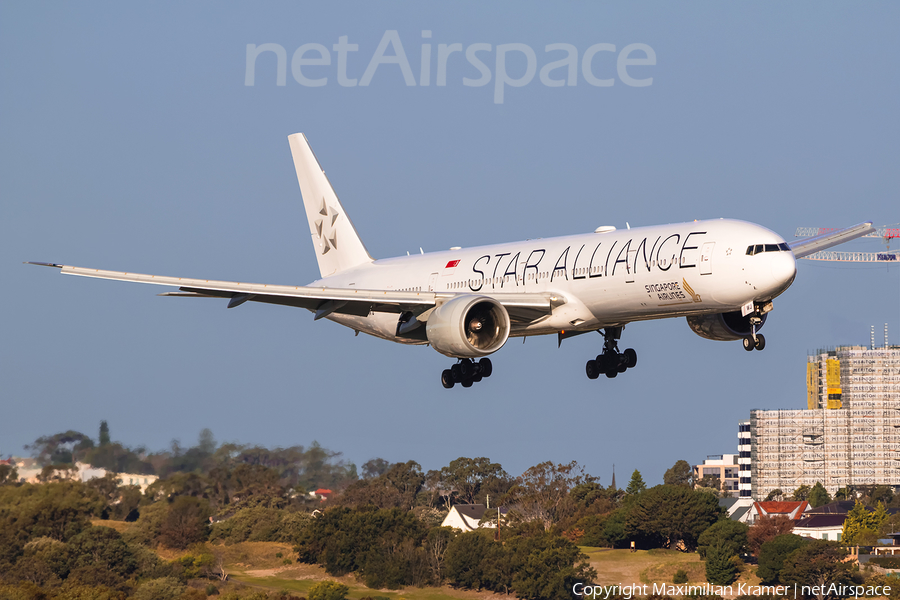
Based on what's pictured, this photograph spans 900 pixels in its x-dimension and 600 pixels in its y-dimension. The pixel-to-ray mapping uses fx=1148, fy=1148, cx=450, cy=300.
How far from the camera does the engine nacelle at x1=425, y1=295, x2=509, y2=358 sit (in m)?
36.4

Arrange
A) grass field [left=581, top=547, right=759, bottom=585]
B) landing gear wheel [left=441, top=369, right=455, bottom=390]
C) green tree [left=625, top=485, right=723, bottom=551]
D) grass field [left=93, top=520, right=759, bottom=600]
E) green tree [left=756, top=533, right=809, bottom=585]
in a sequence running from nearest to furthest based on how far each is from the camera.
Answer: landing gear wheel [left=441, top=369, right=455, bottom=390] → grass field [left=93, top=520, right=759, bottom=600] → green tree [left=756, top=533, right=809, bottom=585] → grass field [left=581, top=547, right=759, bottom=585] → green tree [left=625, top=485, right=723, bottom=551]

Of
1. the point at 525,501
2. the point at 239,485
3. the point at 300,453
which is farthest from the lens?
the point at 525,501

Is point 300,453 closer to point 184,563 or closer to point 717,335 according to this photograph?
point 184,563

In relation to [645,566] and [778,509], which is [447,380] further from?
[778,509]

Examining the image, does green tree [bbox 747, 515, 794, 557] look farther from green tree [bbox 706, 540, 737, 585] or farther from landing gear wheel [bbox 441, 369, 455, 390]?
landing gear wheel [bbox 441, 369, 455, 390]

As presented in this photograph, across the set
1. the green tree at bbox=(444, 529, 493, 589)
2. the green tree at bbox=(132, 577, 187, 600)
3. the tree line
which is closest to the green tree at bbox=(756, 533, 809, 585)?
the tree line

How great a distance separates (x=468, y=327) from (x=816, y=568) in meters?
64.3

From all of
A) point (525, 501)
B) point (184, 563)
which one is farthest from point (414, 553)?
point (525, 501)

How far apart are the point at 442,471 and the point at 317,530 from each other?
65086 millimetres

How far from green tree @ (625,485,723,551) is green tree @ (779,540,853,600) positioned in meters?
17.4

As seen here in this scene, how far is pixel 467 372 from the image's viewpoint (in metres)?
40.5

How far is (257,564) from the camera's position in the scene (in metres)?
82.9

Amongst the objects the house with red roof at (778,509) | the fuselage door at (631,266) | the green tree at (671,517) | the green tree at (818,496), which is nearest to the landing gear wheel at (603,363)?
the fuselage door at (631,266)

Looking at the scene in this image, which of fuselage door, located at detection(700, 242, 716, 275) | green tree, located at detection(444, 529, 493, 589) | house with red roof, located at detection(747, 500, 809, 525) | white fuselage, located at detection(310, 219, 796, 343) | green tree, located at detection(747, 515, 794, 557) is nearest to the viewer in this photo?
white fuselage, located at detection(310, 219, 796, 343)
